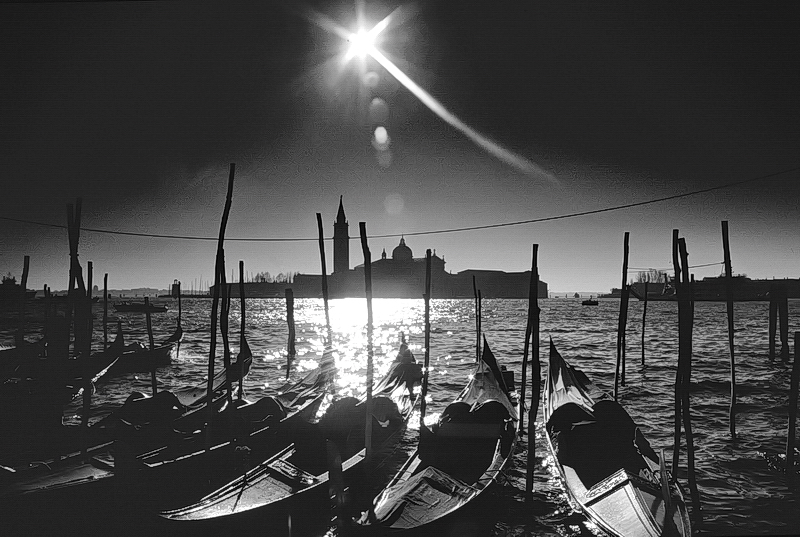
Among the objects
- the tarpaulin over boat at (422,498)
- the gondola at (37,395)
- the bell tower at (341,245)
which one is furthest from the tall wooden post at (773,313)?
the bell tower at (341,245)

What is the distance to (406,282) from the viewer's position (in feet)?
407

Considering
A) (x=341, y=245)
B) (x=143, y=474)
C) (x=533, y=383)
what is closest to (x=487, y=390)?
(x=533, y=383)

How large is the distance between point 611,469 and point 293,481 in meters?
4.23

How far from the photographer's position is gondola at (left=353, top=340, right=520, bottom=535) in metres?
5.30

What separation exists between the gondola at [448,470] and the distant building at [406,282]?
8947 cm

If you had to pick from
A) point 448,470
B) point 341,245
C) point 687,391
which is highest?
point 341,245

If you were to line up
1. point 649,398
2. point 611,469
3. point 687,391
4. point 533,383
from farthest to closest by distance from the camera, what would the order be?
point 649,398, point 533,383, point 687,391, point 611,469

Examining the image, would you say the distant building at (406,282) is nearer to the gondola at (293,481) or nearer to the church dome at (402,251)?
the church dome at (402,251)

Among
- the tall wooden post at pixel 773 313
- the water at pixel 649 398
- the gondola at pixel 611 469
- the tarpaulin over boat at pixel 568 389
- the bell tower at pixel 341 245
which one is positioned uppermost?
the bell tower at pixel 341 245

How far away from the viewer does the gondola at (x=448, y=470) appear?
530 cm

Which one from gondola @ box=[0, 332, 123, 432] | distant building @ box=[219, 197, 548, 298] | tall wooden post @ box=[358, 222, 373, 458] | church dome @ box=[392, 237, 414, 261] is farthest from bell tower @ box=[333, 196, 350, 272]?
tall wooden post @ box=[358, 222, 373, 458]

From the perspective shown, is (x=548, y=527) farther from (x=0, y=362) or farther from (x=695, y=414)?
(x=0, y=362)

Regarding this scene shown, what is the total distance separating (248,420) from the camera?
876 centimetres

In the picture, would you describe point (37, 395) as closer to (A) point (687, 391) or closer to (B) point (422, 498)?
(B) point (422, 498)
